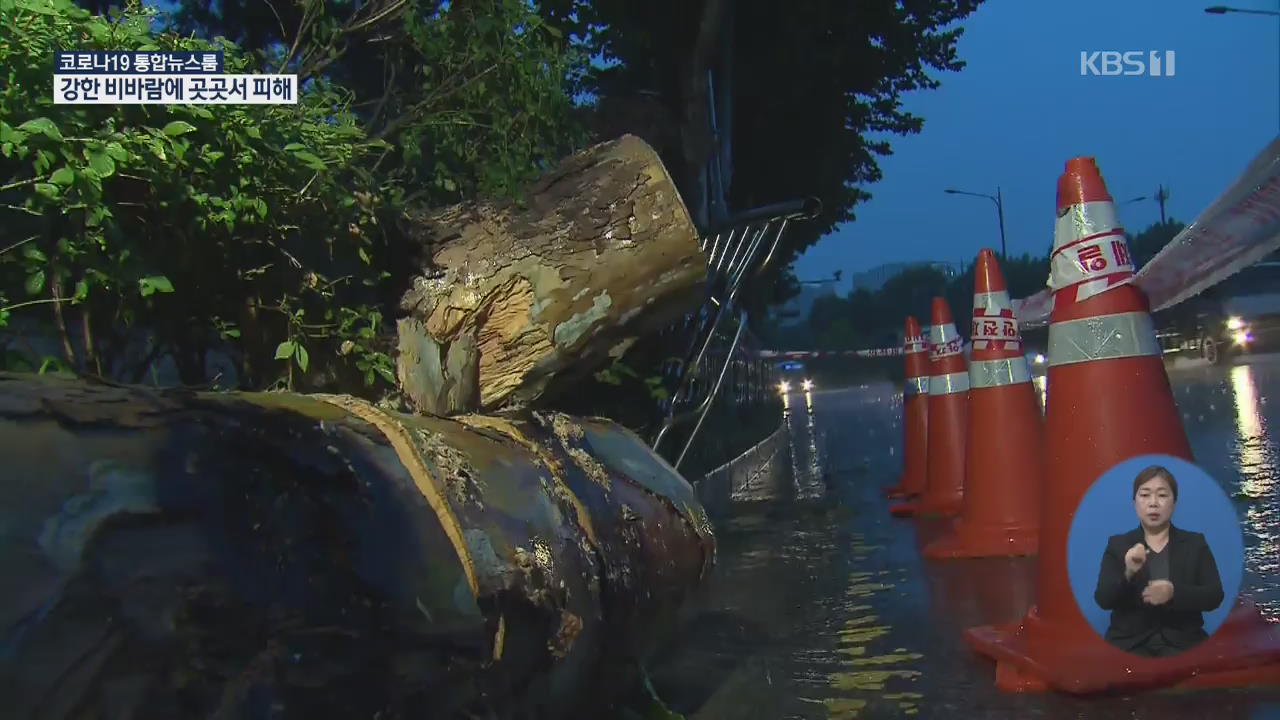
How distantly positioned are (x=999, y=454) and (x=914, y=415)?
396cm

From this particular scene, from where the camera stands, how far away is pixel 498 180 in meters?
4.54

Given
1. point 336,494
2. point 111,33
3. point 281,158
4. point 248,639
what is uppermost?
point 111,33

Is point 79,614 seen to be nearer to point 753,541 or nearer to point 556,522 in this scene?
point 556,522

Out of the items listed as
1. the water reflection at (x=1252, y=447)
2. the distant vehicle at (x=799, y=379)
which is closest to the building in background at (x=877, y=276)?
the distant vehicle at (x=799, y=379)

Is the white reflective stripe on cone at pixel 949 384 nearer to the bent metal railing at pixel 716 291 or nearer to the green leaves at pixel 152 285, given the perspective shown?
the bent metal railing at pixel 716 291

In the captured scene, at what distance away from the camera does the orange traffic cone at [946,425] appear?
25.4ft

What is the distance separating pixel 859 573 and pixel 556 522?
3.47 meters

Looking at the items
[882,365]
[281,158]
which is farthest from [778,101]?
[882,365]

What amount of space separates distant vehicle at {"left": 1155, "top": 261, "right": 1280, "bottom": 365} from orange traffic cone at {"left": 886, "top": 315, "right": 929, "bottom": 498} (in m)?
16.7

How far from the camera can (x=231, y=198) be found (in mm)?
3363

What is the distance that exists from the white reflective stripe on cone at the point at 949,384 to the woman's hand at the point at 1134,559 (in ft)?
16.0

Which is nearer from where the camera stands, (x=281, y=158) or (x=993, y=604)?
(x=281, y=158)

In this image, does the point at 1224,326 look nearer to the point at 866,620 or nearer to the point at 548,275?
the point at 866,620

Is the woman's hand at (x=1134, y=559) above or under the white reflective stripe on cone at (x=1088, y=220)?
under
